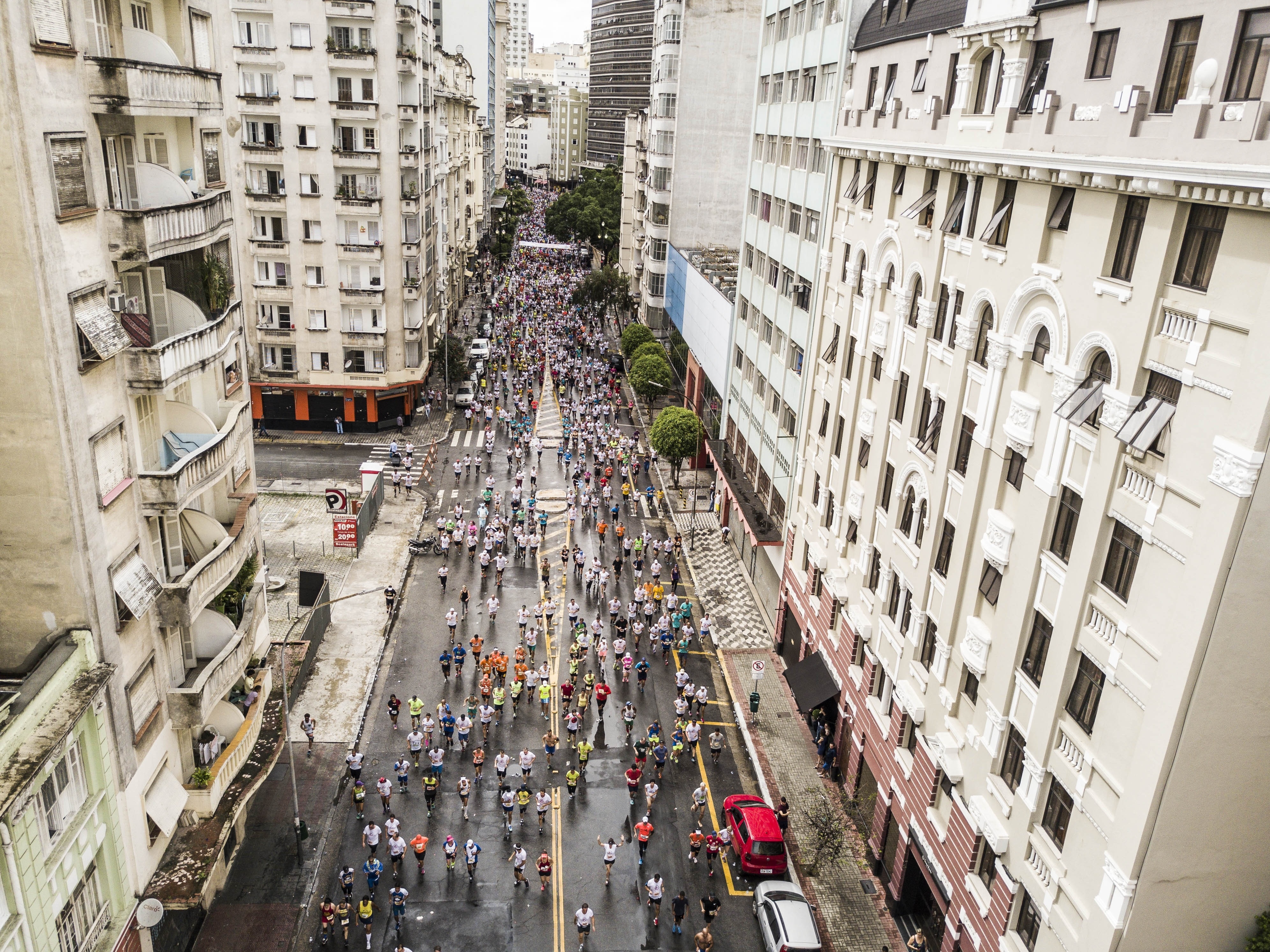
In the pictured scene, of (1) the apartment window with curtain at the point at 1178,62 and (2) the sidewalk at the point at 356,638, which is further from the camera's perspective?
(2) the sidewalk at the point at 356,638

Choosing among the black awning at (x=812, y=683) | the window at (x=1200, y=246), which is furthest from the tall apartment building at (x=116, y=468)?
the window at (x=1200, y=246)

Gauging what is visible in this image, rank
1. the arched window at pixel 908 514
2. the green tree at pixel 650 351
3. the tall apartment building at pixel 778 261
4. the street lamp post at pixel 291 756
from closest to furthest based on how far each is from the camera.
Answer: the arched window at pixel 908 514, the street lamp post at pixel 291 756, the tall apartment building at pixel 778 261, the green tree at pixel 650 351

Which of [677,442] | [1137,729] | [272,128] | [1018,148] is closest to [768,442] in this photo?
[677,442]

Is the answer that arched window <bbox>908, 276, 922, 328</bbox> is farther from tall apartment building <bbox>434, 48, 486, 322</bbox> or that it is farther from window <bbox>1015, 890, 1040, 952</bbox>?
tall apartment building <bbox>434, 48, 486, 322</bbox>

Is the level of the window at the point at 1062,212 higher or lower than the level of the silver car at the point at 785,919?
higher

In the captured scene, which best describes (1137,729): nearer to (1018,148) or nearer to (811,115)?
(1018,148)

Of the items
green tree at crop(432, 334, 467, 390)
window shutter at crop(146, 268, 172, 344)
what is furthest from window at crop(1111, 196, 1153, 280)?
green tree at crop(432, 334, 467, 390)

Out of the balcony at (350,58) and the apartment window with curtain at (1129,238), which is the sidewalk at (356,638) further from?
the apartment window with curtain at (1129,238)
